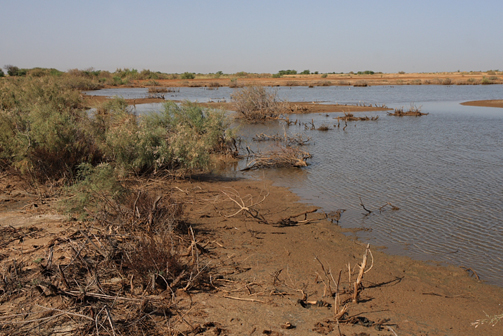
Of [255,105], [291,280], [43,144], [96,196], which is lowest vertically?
[291,280]

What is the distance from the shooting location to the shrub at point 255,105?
72.8 ft

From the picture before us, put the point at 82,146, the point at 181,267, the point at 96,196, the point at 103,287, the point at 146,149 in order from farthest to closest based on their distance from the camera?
the point at 146,149, the point at 82,146, the point at 96,196, the point at 181,267, the point at 103,287

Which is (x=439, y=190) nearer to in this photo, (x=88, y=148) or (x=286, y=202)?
(x=286, y=202)

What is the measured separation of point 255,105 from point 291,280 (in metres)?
18.1

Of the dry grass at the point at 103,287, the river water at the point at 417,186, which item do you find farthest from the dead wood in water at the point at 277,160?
the dry grass at the point at 103,287

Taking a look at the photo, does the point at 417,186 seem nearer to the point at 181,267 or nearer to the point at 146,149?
the point at 146,149

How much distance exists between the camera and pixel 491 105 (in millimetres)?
30016

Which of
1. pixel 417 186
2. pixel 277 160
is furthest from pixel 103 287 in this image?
pixel 277 160

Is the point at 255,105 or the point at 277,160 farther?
the point at 255,105

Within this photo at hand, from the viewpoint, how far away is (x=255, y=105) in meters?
22.2

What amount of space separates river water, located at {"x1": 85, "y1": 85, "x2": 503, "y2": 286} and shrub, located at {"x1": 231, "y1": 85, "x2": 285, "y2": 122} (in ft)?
10.8

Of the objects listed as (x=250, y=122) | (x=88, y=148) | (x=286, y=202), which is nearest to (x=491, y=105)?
(x=250, y=122)

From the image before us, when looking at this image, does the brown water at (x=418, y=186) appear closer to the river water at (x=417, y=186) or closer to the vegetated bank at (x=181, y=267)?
the river water at (x=417, y=186)

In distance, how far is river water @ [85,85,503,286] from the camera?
6383 millimetres
